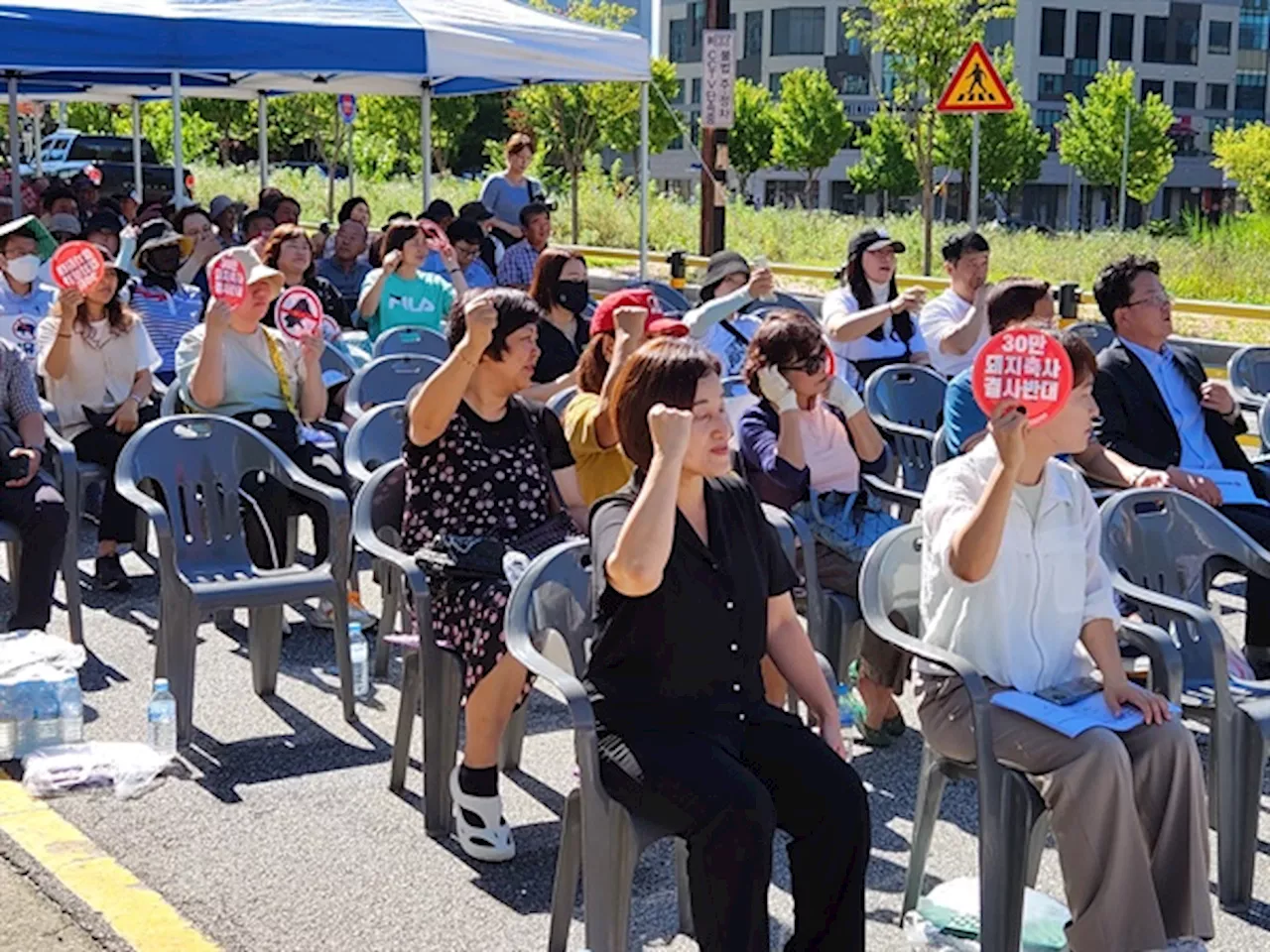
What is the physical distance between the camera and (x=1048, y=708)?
4.09 meters

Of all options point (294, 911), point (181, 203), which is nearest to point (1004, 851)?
point (294, 911)

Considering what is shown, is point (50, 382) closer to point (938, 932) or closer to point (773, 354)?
point (773, 354)

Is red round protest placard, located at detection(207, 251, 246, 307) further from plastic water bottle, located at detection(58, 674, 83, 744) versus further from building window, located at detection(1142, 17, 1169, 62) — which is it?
building window, located at detection(1142, 17, 1169, 62)

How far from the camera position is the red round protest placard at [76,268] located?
22.9 ft

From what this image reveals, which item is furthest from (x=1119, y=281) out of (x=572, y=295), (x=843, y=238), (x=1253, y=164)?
(x=1253, y=164)

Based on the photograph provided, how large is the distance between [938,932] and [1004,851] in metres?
0.37

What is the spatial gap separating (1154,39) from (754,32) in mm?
15720

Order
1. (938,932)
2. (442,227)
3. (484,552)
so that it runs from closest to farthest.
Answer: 1. (938,932)
2. (484,552)
3. (442,227)

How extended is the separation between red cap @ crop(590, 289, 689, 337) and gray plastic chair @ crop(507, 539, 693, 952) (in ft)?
4.13

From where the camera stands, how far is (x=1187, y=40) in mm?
70750

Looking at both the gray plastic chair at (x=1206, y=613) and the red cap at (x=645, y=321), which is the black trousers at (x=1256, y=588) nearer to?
the gray plastic chair at (x=1206, y=613)

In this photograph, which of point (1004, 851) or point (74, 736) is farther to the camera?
point (74, 736)

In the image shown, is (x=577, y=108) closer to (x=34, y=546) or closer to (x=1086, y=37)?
(x=34, y=546)

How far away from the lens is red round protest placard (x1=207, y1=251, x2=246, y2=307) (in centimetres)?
663
